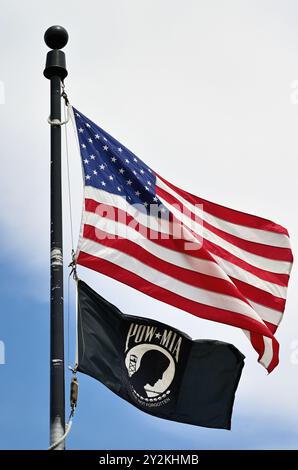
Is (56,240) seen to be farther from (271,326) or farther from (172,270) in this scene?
(271,326)

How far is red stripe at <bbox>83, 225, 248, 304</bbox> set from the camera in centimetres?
1162

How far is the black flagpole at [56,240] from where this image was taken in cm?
937

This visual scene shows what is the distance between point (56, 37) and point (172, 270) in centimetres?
390

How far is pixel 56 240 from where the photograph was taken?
10297 mm

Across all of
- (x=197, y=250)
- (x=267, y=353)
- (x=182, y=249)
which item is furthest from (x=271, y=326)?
(x=182, y=249)

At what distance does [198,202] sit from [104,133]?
2.29m

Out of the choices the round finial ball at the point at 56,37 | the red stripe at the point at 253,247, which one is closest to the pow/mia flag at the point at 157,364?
the red stripe at the point at 253,247

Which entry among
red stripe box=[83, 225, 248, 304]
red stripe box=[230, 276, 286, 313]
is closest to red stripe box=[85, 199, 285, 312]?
red stripe box=[230, 276, 286, 313]

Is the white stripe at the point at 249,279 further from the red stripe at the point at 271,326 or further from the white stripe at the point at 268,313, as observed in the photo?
the red stripe at the point at 271,326

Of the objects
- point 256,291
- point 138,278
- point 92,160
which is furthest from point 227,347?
point 92,160

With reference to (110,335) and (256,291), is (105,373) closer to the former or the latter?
(110,335)

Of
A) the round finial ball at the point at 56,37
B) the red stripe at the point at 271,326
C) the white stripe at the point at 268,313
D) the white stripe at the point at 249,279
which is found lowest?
the red stripe at the point at 271,326

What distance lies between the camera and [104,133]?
1266 cm

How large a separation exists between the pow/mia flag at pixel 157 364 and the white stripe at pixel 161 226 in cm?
130
